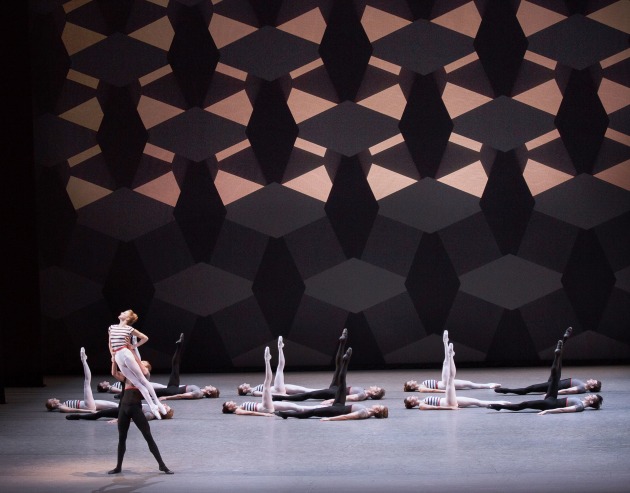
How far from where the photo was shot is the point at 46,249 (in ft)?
68.3

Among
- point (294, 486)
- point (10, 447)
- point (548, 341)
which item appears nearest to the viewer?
point (294, 486)

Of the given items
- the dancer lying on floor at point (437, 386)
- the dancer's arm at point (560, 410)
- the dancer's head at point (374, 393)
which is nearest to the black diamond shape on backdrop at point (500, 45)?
the dancer lying on floor at point (437, 386)

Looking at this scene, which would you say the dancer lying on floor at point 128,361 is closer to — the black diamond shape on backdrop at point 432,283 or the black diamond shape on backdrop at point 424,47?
the black diamond shape on backdrop at point 432,283

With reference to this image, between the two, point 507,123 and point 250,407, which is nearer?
point 250,407

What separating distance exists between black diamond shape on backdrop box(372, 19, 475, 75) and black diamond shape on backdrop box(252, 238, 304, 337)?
425cm

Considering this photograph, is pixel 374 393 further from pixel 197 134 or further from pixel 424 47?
pixel 424 47

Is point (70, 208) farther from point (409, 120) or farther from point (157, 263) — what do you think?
point (409, 120)

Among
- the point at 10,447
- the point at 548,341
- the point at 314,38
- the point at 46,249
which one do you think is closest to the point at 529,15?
the point at 314,38

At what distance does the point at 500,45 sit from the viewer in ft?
66.7

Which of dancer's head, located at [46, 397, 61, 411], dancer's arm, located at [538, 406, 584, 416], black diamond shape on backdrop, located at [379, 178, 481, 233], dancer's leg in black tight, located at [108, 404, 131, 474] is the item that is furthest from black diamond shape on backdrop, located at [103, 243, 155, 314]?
dancer's leg in black tight, located at [108, 404, 131, 474]

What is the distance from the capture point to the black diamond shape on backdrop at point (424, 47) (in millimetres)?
20359

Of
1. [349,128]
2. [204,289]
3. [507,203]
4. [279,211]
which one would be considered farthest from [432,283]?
[204,289]

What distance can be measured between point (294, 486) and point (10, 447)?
12.8ft

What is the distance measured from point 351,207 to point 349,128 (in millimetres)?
1544
